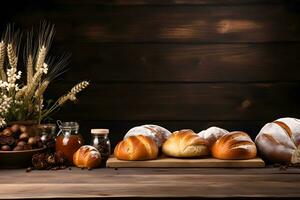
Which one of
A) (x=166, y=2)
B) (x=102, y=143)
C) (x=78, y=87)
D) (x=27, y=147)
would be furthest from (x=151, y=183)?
(x=166, y=2)

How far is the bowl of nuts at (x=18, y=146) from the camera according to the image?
5.26 feet

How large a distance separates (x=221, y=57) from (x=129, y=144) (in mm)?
755

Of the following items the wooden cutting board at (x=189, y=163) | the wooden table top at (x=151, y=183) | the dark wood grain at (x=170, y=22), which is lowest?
the wooden table top at (x=151, y=183)

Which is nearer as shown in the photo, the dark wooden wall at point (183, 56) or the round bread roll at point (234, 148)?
the round bread roll at point (234, 148)

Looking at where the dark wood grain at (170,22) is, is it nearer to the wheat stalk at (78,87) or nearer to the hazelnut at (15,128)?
the wheat stalk at (78,87)

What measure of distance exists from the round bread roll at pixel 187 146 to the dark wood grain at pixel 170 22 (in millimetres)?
643

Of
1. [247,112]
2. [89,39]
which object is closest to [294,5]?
[247,112]

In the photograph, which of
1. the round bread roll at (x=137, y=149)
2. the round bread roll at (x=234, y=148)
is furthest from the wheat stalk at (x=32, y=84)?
the round bread roll at (x=234, y=148)

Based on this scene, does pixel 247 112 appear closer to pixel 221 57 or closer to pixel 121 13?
pixel 221 57

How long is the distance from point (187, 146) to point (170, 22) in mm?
737

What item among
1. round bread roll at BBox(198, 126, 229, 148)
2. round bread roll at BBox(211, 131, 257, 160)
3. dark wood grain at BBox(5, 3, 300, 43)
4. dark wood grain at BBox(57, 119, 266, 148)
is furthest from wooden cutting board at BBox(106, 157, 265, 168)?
dark wood grain at BBox(5, 3, 300, 43)

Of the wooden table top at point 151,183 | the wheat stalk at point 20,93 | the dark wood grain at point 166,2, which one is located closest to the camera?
the wooden table top at point 151,183

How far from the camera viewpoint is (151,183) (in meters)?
1.41

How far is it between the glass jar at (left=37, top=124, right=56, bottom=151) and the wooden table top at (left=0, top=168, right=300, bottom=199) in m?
0.15
